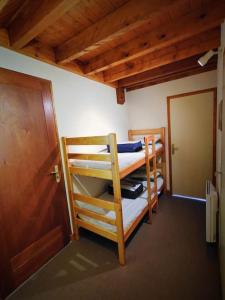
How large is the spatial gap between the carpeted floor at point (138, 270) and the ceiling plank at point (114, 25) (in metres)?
2.28

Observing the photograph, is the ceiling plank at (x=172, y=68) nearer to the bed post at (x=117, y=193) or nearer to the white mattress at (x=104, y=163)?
the white mattress at (x=104, y=163)

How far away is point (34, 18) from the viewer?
3.55 feet

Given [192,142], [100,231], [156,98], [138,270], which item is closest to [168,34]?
[156,98]

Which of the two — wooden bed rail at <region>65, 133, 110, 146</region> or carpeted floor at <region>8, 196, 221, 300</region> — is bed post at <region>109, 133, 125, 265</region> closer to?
wooden bed rail at <region>65, 133, 110, 146</region>

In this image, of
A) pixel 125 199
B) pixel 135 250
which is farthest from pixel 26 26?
pixel 135 250

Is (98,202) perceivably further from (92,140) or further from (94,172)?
(92,140)

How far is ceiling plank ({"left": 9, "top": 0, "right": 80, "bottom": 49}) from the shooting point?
37.8 inches

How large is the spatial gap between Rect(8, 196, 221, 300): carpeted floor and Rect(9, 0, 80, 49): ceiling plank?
2.28 meters

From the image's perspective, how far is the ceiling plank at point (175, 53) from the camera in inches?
64.8

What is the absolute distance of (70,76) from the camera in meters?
1.95

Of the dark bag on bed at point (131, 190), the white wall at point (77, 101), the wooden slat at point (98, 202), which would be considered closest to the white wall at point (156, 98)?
the white wall at point (77, 101)

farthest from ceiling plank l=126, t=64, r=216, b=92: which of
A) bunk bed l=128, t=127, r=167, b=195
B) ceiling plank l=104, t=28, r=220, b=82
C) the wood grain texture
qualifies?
bunk bed l=128, t=127, r=167, b=195

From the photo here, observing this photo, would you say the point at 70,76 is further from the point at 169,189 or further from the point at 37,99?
the point at 169,189

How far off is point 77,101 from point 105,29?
3.16 feet
